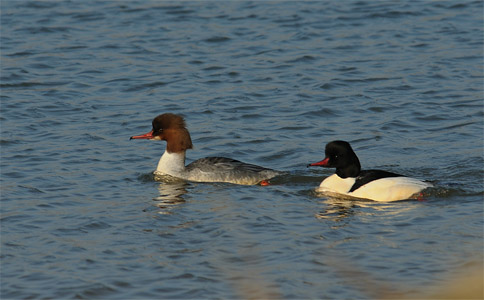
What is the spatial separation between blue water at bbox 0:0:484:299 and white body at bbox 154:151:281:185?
7.7 inches

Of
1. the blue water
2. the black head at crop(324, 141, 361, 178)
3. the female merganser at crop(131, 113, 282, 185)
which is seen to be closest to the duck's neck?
the female merganser at crop(131, 113, 282, 185)

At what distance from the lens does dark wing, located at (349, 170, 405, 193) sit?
12.6m

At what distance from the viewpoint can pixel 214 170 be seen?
44.7 ft

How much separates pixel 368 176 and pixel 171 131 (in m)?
3.48

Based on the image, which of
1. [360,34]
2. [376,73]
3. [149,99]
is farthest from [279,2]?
[149,99]

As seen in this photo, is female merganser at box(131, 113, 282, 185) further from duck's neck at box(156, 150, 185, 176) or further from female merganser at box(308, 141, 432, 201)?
female merganser at box(308, 141, 432, 201)

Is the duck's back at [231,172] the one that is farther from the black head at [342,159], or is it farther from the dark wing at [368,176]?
the dark wing at [368,176]

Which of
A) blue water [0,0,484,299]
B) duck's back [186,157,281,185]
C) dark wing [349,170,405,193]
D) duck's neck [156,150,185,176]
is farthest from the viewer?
duck's neck [156,150,185,176]

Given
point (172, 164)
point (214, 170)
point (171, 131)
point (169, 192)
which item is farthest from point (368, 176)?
point (171, 131)

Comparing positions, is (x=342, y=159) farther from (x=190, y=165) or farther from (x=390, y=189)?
(x=190, y=165)

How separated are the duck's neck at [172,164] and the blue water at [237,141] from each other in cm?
31

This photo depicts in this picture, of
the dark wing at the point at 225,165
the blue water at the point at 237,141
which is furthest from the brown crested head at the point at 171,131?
the dark wing at the point at 225,165

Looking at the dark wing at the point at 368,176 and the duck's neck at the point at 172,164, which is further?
the duck's neck at the point at 172,164

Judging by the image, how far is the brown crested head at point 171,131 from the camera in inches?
562
